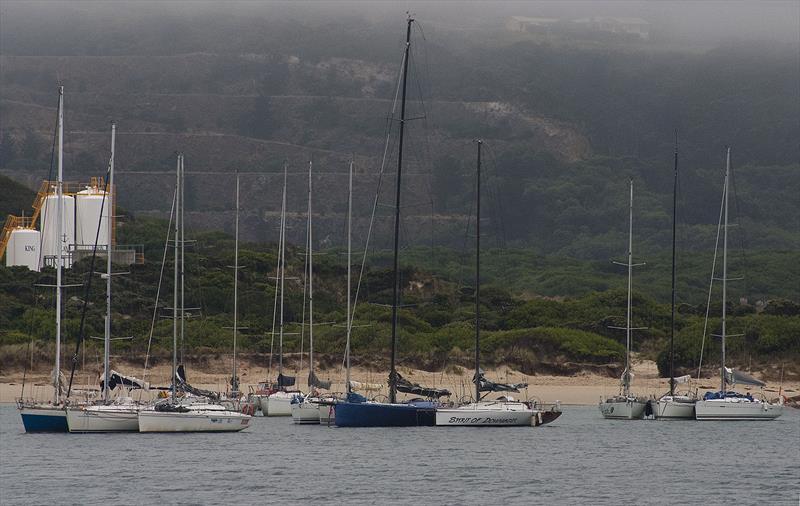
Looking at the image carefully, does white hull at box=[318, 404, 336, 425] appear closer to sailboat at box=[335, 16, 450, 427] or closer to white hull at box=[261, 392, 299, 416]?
sailboat at box=[335, 16, 450, 427]

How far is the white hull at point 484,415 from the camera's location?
5788 centimetres

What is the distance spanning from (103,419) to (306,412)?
Result: 8.81 metres

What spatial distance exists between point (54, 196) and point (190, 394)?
35.5 metres

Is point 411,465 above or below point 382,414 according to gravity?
below

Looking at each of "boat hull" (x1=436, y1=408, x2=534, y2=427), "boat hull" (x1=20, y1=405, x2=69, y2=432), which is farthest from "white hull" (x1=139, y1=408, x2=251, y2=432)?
"boat hull" (x1=436, y1=408, x2=534, y2=427)

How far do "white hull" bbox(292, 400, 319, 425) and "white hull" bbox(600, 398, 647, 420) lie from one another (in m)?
11.0

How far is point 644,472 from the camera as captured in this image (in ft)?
158

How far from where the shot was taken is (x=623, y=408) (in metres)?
63.9

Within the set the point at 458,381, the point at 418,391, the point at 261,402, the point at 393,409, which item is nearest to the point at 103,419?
the point at 393,409

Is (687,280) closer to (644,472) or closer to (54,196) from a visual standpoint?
(54,196)

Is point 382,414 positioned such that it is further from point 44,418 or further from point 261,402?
point 44,418

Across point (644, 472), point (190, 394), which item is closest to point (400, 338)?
point (190, 394)

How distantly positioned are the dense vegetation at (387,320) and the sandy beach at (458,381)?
88cm

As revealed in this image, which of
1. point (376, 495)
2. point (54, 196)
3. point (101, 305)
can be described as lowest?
point (376, 495)
